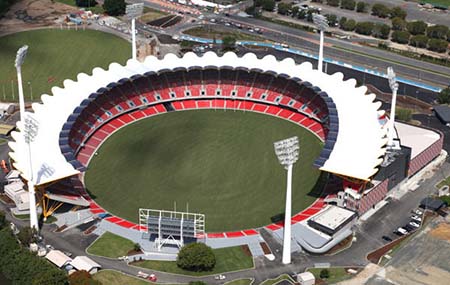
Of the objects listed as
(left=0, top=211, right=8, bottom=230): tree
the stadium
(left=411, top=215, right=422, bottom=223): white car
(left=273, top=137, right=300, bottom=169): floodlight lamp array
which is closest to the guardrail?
the stadium

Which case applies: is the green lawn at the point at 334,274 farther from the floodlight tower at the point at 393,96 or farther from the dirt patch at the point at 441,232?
the floodlight tower at the point at 393,96

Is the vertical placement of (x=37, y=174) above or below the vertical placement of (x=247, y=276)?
above

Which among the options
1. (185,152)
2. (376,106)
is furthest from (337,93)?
(185,152)

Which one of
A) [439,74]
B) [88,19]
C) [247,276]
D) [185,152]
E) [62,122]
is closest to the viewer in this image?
[247,276]

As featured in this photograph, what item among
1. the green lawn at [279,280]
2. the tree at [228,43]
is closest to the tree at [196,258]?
the green lawn at [279,280]

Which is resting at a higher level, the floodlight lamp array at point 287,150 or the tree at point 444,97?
the floodlight lamp array at point 287,150

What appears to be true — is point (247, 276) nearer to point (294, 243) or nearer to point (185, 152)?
point (294, 243)
